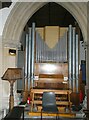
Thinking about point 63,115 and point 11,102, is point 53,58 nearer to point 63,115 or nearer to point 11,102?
point 63,115

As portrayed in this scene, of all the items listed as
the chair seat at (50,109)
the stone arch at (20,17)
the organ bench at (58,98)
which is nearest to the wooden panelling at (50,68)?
the organ bench at (58,98)

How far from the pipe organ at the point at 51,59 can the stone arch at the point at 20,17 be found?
1.53 metres

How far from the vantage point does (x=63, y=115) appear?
6328 mm

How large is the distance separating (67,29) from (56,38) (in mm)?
530

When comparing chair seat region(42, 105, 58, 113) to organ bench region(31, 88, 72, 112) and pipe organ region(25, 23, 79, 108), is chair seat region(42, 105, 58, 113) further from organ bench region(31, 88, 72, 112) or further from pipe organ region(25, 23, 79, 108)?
pipe organ region(25, 23, 79, 108)

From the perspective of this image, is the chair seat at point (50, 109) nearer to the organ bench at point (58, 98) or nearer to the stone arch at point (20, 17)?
the organ bench at point (58, 98)

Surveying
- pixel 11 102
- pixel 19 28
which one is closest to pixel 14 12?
pixel 19 28

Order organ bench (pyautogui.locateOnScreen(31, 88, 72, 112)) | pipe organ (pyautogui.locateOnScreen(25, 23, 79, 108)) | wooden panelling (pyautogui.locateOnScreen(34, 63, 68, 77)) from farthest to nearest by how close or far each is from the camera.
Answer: wooden panelling (pyautogui.locateOnScreen(34, 63, 68, 77)), pipe organ (pyautogui.locateOnScreen(25, 23, 79, 108)), organ bench (pyautogui.locateOnScreen(31, 88, 72, 112))

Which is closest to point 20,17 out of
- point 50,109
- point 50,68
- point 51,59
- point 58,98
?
point 51,59

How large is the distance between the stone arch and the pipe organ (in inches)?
60.2

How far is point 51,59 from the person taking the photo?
8.48 meters

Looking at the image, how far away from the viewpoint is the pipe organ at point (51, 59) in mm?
8141

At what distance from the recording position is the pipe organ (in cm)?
814

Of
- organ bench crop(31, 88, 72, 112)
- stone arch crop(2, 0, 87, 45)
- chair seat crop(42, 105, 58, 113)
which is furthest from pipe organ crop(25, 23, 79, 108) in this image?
chair seat crop(42, 105, 58, 113)
